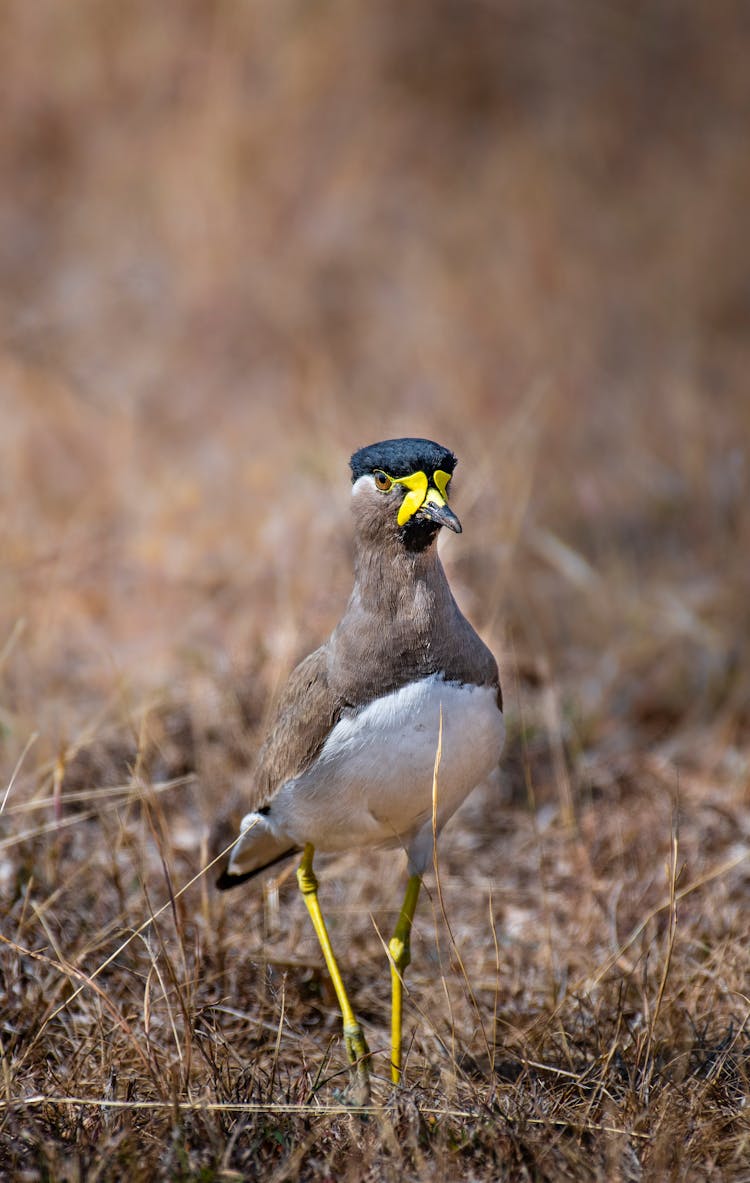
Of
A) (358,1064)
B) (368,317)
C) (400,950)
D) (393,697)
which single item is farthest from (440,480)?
(368,317)

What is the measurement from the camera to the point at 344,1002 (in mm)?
2859

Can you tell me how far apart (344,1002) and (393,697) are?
0.81 metres

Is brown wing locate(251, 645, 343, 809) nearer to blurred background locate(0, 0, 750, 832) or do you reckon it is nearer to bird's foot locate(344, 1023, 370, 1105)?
bird's foot locate(344, 1023, 370, 1105)

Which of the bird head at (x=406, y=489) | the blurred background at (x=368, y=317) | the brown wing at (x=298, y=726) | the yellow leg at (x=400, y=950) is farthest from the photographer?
the blurred background at (x=368, y=317)

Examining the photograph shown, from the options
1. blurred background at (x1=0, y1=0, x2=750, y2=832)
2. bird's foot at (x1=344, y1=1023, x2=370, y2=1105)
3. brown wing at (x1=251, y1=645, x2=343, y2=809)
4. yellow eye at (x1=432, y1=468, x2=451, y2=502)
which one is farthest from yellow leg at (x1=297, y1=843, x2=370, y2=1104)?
blurred background at (x1=0, y1=0, x2=750, y2=832)

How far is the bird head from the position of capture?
2582mm

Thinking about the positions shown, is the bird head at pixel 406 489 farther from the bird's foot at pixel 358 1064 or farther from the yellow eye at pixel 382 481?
the bird's foot at pixel 358 1064

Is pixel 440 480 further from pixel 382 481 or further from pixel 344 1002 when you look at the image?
pixel 344 1002

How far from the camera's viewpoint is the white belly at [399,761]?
2588 mm

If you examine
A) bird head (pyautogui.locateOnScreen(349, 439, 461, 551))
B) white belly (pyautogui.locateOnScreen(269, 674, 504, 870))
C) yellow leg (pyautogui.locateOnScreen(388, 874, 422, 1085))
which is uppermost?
bird head (pyautogui.locateOnScreen(349, 439, 461, 551))

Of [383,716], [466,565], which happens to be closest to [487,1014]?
[383,716]

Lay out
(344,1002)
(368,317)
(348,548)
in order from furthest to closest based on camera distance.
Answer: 1. (368,317)
2. (348,548)
3. (344,1002)

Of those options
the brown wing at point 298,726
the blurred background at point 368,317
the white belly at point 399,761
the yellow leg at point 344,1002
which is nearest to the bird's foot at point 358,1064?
the yellow leg at point 344,1002

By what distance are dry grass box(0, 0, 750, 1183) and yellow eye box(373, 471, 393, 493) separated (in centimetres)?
93
